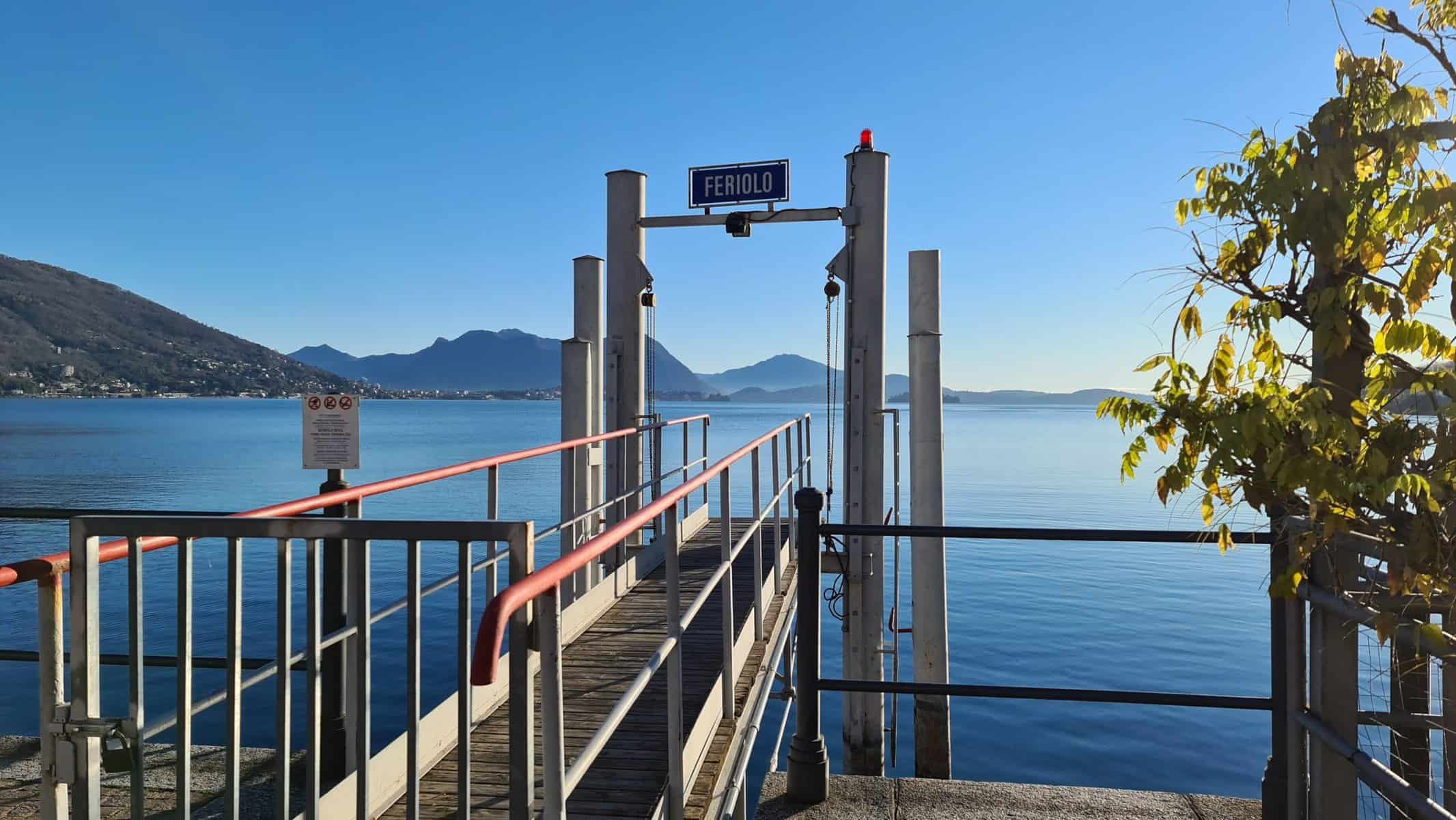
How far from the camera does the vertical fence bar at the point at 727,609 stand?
3.56 meters

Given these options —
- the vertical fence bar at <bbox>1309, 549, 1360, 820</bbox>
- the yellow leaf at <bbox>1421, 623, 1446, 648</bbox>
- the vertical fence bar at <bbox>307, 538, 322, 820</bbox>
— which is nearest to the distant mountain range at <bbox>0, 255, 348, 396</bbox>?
the vertical fence bar at <bbox>307, 538, 322, 820</bbox>

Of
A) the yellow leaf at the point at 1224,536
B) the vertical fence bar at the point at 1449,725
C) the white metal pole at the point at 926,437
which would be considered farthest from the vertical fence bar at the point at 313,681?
the white metal pole at the point at 926,437

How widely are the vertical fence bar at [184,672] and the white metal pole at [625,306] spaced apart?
617 centimetres

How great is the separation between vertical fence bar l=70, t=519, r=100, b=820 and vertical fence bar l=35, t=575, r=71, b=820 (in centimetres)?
2

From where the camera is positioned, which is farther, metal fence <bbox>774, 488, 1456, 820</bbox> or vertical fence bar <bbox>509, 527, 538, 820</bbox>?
metal fence <bbox>774, 488, 1456, 820</bbox>

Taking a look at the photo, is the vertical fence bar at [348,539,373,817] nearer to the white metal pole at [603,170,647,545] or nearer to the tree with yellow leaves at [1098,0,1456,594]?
the tree with yellow leaves at [1098,0,1456,594]

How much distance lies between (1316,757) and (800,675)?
60.7 inches

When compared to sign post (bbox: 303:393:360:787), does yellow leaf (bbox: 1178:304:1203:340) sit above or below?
above

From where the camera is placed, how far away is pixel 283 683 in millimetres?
1844

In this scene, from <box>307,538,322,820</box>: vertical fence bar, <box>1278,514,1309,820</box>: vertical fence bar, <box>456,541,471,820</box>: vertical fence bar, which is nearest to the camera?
<box>456,541,471,820</box>: vertical fence bar

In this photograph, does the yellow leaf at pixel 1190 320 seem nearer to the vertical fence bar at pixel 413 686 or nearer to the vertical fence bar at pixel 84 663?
the vertical fence bar at pixel 413 686

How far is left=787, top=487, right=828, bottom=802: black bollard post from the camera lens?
10.4 feet

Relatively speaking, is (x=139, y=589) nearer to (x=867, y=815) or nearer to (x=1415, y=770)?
(x=867, y=815)

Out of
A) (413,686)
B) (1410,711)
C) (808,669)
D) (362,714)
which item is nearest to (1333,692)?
(1410,711)
